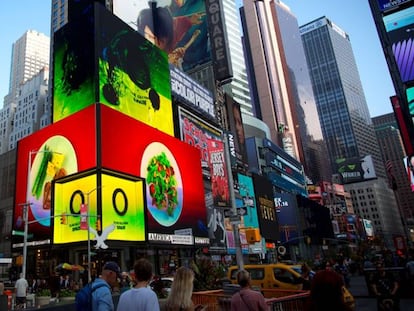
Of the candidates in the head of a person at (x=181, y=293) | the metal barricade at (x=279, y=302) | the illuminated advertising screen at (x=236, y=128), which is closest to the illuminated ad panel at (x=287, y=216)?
the illuminated advertising screen at (x=236, y=128)

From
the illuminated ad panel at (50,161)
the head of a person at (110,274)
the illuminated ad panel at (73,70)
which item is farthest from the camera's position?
the illuminated ad panel at (73,70)

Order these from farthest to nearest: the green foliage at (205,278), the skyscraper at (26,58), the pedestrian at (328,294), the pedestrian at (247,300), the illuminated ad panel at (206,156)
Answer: the skyscraper at (26,58) → the illuminated ad panel at (206,156) → the green foliage at (205,278) → the pedestrian at (247,300) → the pedestrian at (328,294)

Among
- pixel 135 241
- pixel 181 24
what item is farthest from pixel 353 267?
pixel 181 24

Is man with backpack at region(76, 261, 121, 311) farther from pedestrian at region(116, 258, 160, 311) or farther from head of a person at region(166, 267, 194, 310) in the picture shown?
head of a person at region(166, 267, 194, 310)

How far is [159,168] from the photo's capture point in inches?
1672

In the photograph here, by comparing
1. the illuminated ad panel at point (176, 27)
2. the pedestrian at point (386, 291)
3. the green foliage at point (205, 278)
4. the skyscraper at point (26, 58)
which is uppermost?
the skyscraper at point (26, 58)

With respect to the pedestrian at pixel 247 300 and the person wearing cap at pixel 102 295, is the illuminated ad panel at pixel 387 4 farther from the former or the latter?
the person wearing cap at pixel 102 295

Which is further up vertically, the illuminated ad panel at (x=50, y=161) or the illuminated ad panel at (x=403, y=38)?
the illuminated ad panel at (x=403, y=38)

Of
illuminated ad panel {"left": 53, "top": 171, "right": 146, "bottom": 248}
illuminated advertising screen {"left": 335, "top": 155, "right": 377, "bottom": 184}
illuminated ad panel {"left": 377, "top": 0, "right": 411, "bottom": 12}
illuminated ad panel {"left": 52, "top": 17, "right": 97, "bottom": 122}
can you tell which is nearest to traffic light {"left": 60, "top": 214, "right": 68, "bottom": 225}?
illuminated ad panel {"left": 53, "top": 171, "right": 146, "bottom": 248}

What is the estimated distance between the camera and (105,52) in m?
42.8

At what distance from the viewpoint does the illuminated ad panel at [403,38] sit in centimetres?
4197

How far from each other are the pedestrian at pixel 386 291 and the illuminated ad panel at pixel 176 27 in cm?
7038

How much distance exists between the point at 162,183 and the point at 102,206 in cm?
945

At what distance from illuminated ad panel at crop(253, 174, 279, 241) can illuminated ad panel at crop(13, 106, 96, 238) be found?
1753 inches
